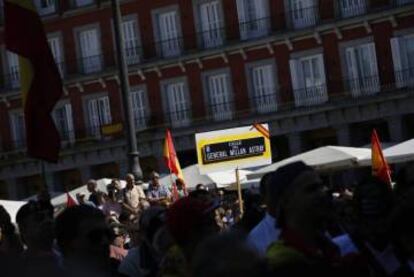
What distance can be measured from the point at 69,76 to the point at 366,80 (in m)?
14.4

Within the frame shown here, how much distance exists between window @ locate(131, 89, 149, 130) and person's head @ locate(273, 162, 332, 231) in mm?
38622

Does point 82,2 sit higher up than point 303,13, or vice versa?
point 82,2

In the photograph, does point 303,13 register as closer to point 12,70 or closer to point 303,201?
point 12,70

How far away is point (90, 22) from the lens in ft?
151

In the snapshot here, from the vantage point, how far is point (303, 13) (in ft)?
129

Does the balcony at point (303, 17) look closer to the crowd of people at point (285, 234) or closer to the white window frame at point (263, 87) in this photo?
the white window frame at point (263, 87)

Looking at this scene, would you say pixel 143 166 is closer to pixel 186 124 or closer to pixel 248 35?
pixel 186 124

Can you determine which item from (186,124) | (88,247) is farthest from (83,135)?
(88,247)

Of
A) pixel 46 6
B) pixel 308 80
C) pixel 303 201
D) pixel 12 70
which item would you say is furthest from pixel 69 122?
pixel 303 201

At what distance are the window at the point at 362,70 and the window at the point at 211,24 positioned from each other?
582 centimetres

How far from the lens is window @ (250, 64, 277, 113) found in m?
40.2

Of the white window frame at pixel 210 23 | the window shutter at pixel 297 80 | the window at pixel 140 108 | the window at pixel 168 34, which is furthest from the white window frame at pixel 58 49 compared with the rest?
the window shutter at pixel 297 80

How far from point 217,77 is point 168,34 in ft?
10.2

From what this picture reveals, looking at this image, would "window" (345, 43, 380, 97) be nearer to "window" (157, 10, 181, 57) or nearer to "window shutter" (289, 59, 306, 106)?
"window shutter" (289, 59, 306, 106)
